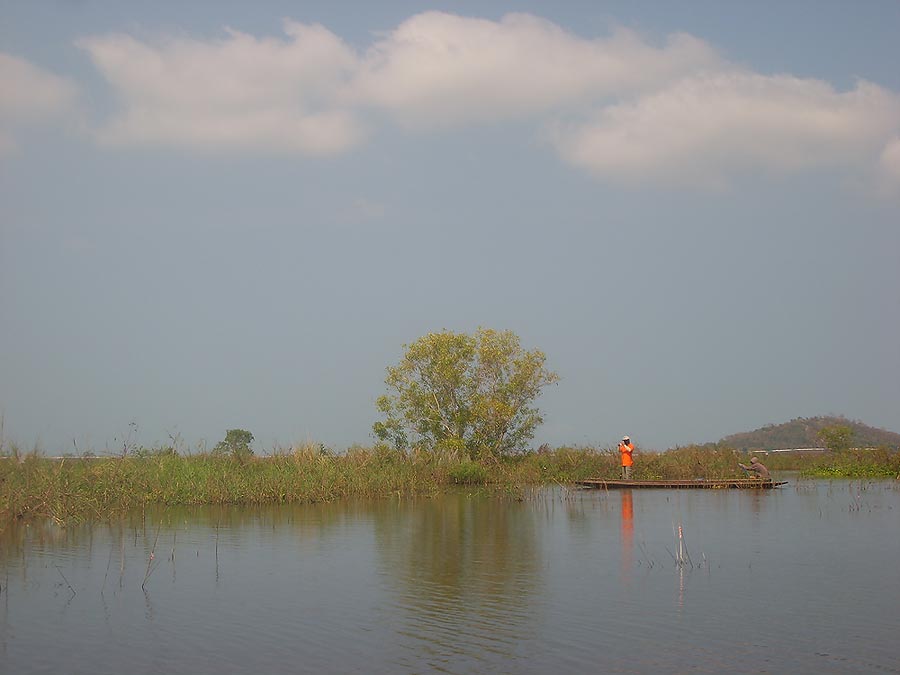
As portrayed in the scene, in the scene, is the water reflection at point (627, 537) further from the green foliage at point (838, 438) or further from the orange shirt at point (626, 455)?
the green foliage at point (838, 438)

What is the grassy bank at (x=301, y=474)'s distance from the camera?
17.6 meters

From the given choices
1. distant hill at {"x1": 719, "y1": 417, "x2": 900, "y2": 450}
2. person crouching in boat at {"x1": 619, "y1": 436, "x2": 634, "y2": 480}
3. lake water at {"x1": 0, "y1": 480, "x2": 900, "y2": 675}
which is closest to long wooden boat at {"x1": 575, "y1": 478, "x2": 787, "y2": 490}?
person crouching in boat at {"x1": 619, "y1": 436, "x2": 634, "y2": 480}

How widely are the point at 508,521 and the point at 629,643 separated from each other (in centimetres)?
993

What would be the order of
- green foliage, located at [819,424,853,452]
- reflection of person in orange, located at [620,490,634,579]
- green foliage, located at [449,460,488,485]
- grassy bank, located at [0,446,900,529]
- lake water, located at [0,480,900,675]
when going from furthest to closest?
1. green foliage, located at [819,424,853,452]
2. green foliage, located at [449,460,488,485]
3. grassy bank, located at [0,446,900,529]
4. reflection of person in orange, located at [620,490,634,579]
5. lake water, located at [0,480,900,675]

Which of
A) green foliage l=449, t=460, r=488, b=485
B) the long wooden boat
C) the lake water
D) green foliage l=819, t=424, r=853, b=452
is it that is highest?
green foliage l=819, t=424, r=853, b=452

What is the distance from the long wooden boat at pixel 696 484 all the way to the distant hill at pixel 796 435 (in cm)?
4250

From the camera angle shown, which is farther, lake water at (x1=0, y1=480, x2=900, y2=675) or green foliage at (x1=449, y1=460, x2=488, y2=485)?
green foliage at (x1=449, y1=460, x2=488, y2=485)

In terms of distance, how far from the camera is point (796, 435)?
69312mm

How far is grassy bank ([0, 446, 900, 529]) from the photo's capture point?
17.6 meters

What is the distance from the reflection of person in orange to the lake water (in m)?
0.06

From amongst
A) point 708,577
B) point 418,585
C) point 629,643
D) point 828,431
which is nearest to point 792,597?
point 708,577

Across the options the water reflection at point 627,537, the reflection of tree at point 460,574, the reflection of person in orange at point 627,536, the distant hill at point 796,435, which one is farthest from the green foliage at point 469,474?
the distant hill at point 796,435

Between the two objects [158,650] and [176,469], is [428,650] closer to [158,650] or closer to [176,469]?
[158,650]

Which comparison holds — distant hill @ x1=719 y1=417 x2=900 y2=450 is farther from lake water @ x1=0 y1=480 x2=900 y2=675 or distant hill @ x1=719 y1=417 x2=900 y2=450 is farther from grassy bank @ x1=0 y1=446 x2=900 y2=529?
lake water @ x1=0 y1=480 x2=900 y2=675
